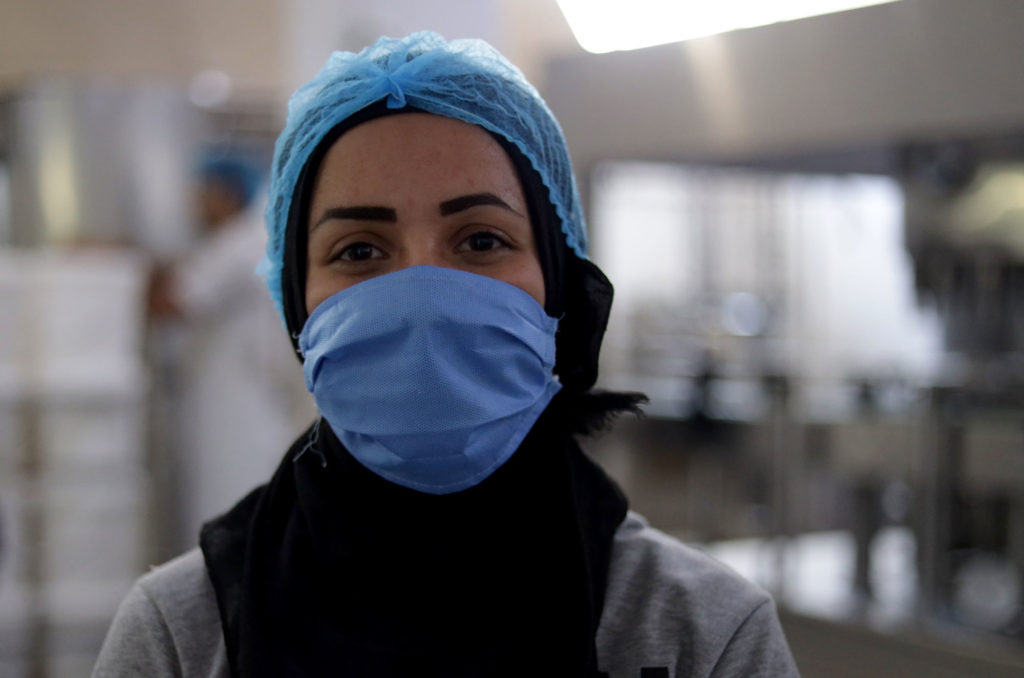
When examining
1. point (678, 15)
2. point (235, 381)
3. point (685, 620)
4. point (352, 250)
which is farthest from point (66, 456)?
point (685, 620)

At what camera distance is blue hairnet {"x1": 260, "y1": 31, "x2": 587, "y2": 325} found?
34.8 inches

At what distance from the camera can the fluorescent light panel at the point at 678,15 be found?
195 centimetres

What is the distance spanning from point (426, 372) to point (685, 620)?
12.5 inches

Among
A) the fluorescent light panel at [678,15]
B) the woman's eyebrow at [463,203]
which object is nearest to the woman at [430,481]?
the woman's eyebrow at [463,203]

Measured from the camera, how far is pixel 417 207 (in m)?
0.85

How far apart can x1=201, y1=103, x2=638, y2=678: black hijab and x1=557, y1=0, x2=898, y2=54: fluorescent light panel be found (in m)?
1.23

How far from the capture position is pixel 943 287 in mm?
2652

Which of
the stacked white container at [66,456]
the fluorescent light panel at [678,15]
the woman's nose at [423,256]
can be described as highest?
the fluorescent light panel at [678,15]

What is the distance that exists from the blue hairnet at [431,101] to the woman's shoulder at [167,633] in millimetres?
322

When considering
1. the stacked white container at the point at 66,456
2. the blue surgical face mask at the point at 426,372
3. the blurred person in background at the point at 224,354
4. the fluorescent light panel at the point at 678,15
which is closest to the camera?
the blue surgical face mask at the point at 426,372

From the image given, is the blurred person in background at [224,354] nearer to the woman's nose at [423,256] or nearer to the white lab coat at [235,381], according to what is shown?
the white lab coat at [235,381]

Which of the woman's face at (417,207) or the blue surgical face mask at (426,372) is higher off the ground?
the woman's face at (417,207)

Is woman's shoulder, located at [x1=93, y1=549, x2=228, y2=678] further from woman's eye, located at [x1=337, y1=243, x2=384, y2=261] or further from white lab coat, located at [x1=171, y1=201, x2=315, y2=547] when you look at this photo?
white lab coat, located at [x1=171, y1=201, x2=315, y2=547]

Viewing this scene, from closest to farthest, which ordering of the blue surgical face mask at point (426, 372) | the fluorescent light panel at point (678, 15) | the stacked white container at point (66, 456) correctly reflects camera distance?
the blue surgical face mask at point (426, 372) → the fluorescent light panel at point (678, 15) → the stacked white container at point (66, 456)
